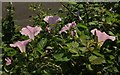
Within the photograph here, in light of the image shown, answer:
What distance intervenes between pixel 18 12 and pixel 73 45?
20.1ft

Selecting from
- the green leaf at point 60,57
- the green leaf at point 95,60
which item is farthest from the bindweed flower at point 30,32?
the green leaf at point 95,60

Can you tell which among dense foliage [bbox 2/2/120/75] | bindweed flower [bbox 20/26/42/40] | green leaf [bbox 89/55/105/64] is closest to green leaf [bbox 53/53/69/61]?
dense foliage [bbox 2/2/120/75]

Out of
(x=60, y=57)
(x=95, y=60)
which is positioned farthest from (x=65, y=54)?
(x=95, y=60)

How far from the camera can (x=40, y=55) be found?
5.90 ft

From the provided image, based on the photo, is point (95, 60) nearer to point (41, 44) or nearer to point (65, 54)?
point (65, 54)

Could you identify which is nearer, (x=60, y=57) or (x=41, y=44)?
(x=60, y=57)

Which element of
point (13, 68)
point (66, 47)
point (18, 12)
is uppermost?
point (66, 47)

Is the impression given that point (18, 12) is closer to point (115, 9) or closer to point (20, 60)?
point (115, 9)

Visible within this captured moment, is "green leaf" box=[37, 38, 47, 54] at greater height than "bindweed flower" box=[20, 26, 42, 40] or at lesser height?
lesser

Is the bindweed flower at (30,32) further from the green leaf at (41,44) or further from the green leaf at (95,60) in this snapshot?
the green leaf at (95,60)

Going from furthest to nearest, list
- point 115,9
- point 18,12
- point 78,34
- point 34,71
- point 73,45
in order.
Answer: point 18,12 → point 115,9 → point 78,34 → point 73,45 → point 34,71

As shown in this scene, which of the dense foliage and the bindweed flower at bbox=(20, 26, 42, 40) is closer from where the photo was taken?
the dense foliage

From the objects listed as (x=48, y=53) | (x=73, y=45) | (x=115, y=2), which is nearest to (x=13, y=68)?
(x=48, y=53)

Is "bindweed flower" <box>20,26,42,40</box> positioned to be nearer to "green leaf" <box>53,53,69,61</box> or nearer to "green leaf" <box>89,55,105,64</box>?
"green leaf" <box>53,53,69,61</box>
